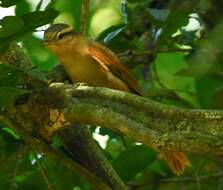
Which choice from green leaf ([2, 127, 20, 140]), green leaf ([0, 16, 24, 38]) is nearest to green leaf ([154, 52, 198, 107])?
green leaf ([2, 127, 20, 140])

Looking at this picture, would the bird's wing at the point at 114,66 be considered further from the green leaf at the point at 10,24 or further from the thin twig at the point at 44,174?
the green leaf at the point at 10,24

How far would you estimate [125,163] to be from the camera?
2.96 metres

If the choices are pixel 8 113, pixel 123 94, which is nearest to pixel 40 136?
pixel 8 113

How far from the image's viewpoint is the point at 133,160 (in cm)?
296

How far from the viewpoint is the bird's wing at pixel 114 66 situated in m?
3.57

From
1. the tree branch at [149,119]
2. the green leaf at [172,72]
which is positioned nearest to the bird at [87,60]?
the green leaf at [172,72]

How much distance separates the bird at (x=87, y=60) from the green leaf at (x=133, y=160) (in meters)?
0.63

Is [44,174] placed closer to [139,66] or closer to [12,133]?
[12,133]

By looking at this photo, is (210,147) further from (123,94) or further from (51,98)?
(51,98)

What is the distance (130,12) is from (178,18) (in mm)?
322

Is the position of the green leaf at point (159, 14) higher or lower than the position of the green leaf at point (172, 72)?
higher

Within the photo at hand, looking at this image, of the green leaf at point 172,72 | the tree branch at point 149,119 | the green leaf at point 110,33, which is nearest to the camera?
the tree branch at point 149,119

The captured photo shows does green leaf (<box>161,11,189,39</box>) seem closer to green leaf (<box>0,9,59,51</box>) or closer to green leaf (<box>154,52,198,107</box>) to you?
green leaf (<box>154,52,198,107</box>)

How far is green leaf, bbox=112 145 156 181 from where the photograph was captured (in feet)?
9.68
